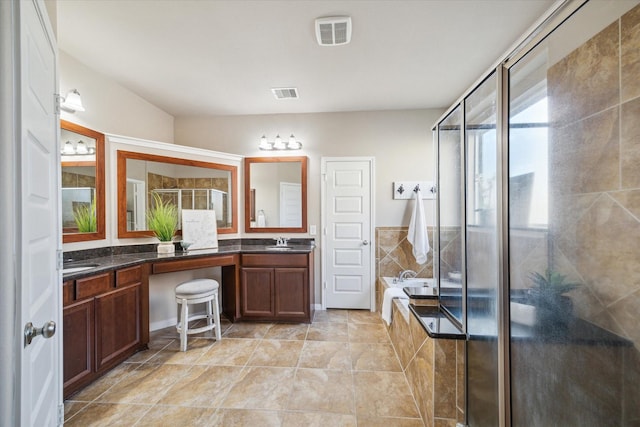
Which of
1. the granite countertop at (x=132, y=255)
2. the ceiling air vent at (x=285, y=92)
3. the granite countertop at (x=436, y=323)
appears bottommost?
the granite countertop at (x=436, y=323)

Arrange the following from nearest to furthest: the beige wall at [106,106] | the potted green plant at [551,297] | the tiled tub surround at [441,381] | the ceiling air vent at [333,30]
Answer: the potted green plant at [551,297] → the tiled tub surround at [441,381] → the ceiling air vent at [333,30] → the beige wall at [106,106]

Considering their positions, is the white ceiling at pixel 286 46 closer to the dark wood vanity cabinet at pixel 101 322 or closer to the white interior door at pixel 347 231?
the white interior door at pixel 347 231

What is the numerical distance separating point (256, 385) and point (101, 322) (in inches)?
52.3

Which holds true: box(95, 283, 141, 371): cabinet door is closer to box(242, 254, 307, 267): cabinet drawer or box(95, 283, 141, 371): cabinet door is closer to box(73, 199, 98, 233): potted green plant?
box(73, 199, 98, 233): potted green plant

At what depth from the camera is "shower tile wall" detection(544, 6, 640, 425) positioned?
77 centimetres

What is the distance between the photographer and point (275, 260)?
9.77 feet

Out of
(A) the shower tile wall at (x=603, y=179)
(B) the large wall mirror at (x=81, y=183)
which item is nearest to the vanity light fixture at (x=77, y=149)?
(B) the large wall mirror at (x=81, y=183)

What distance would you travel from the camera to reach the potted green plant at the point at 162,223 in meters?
2.83

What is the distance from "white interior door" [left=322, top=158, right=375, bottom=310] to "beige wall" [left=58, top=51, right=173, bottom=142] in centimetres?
231

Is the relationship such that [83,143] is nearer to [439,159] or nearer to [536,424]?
[439,159]

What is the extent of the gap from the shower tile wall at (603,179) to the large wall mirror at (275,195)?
112 inches

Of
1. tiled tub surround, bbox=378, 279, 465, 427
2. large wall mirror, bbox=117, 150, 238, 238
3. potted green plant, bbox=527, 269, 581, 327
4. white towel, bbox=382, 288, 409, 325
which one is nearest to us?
potted green plant, bbox=527, 269, 581, 327

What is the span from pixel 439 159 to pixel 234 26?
1.88 metres

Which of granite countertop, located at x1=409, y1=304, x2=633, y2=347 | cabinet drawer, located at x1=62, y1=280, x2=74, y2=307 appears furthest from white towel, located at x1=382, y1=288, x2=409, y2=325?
cabinet drawer, located at x1=62, y1=280, x2=74, y2=307
